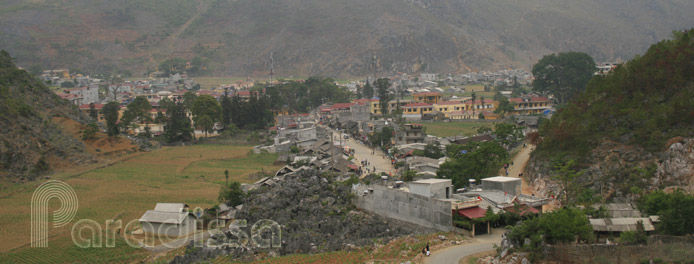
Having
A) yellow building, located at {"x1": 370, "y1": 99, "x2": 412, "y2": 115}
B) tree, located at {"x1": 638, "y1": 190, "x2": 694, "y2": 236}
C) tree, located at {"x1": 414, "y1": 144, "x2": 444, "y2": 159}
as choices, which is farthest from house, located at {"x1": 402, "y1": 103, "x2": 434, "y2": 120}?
tree, located at {"x1": 638, "y1": 190, "x2": 694, "y2": 236}

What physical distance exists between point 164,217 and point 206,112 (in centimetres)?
3138

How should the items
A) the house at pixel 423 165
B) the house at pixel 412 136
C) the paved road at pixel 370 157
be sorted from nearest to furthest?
the house at pixel 423 165 < the paved road at pixel 370 157 < the house at pixel 412 136

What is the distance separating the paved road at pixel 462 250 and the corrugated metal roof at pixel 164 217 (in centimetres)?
1122

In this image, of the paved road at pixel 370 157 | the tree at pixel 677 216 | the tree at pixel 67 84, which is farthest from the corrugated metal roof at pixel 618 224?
the tree at pixel 67 84

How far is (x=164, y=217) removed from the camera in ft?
84.9

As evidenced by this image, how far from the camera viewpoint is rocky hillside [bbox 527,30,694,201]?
2534 cm

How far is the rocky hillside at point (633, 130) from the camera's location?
998 inches

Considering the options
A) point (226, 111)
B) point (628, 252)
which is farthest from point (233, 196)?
point (226, 111)

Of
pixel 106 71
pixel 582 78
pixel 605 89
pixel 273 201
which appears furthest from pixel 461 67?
pixel 273 201

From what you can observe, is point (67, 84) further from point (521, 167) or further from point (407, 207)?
point (407, 207)

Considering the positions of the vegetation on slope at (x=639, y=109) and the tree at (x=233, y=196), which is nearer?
the vegetation on slope at (x=639, y=109)

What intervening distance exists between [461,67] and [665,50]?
90037 mm

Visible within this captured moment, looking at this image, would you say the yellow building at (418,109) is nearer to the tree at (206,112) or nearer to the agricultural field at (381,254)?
the tree at (206,112)

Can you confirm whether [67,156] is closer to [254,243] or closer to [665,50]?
[254,243]
